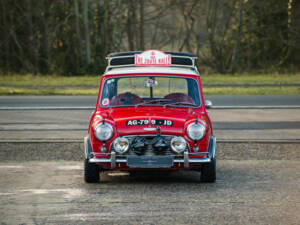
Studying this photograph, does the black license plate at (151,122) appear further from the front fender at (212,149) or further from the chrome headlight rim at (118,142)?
the front fender at (212,149)

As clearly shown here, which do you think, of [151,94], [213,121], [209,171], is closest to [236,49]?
[213,121]

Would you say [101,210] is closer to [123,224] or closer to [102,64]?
[123,224]

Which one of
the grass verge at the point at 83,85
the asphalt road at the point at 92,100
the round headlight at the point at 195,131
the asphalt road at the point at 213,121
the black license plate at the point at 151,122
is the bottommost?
the grass verge at the point at 83,85

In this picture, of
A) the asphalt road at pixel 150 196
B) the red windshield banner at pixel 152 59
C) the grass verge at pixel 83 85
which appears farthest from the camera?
the grass verge at pixel 83 85

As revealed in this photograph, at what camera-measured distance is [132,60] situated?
29.1 ft

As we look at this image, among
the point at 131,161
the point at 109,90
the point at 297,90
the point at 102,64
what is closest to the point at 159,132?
the point at 131,161

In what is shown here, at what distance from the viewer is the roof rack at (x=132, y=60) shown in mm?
8711

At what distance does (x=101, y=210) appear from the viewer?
6.16m

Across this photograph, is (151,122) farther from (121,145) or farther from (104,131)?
(104,131)

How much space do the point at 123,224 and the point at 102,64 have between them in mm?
28620

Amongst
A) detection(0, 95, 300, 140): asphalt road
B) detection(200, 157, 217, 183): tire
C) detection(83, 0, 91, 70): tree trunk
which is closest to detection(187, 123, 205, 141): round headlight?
detection(200, 157, 217, 183): tire

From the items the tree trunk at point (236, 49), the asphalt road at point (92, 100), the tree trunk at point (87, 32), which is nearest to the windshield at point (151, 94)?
the asphalt road at point (92, 100)

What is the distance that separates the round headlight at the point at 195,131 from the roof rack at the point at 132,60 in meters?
1.49

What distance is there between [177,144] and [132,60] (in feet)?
6.56
